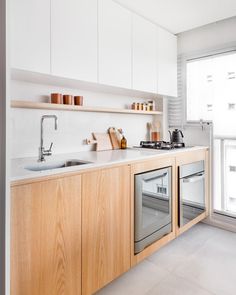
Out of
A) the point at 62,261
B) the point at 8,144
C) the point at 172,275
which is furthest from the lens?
the point at 172,275

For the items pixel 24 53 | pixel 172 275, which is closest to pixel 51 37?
pixel 24 53

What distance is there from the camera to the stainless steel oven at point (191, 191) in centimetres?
249

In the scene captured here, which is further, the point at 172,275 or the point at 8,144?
the point at 172,275

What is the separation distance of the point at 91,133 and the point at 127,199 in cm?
93

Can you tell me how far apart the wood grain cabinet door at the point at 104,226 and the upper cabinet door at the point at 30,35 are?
2.79ft

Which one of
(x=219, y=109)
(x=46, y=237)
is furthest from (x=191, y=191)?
(x=46, y=237)

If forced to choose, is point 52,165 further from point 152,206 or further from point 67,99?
point 152,206

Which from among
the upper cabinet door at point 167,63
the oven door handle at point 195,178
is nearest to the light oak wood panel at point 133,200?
the oven door handle at point 195,178

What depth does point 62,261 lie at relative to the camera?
4.70 feet

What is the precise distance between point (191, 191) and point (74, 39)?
75.2 inches

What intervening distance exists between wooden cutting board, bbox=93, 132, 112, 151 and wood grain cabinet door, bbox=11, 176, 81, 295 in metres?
1.05

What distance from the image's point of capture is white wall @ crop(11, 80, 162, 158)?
1.98 metres

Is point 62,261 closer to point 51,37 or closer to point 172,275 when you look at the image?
point 172,275

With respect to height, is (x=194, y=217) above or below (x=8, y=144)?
below
